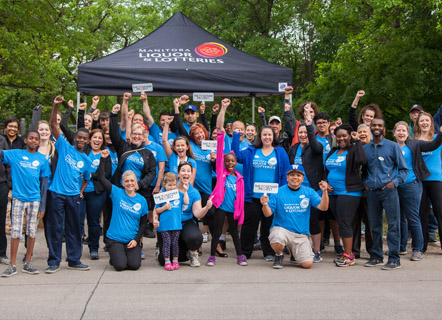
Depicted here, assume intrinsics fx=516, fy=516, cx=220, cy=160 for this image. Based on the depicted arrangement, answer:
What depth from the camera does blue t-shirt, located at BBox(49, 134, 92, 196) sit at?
6406 mm

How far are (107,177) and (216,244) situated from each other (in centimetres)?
186

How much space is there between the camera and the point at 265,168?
723 cm

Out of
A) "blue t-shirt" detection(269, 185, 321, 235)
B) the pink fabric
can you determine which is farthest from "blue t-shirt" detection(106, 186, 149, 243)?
"blue t-shirt" detection(269, 185, 321, 235)

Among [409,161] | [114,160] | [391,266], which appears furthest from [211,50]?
[391,266]

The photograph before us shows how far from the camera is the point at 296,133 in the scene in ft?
25.5

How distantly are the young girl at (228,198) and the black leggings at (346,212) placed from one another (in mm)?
1293

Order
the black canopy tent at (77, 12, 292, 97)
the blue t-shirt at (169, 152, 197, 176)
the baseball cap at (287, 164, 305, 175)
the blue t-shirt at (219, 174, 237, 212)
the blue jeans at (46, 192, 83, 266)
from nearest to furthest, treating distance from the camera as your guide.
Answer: the blue jeans at (46, 192, 83, 266), the baseball cap at (287, 164, 305, 175), the blue t-shirt at (219, 174, 237, 212), the blue t-shirt at (169, 152, 197, 176), the black canopy tent at (77, 12, 292, 97)

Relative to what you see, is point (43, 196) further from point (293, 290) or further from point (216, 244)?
point (293, 290)

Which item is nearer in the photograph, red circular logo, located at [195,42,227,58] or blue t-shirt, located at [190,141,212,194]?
blue t-shirt, located at [190,141,212,194]

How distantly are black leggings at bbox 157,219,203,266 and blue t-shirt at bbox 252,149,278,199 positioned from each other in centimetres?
101

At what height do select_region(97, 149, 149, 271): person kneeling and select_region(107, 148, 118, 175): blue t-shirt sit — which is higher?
select_region(107, 148, 118, 175): blue t-shirt

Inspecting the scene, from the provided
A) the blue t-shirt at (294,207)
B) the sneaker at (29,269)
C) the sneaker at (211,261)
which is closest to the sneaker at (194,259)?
the sneaker at (211,261)

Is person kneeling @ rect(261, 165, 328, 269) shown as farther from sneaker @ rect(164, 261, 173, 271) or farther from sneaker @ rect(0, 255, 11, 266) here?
sneaker @ rect(0, 255, 11, 266)

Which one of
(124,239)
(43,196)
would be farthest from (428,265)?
(43,196)
